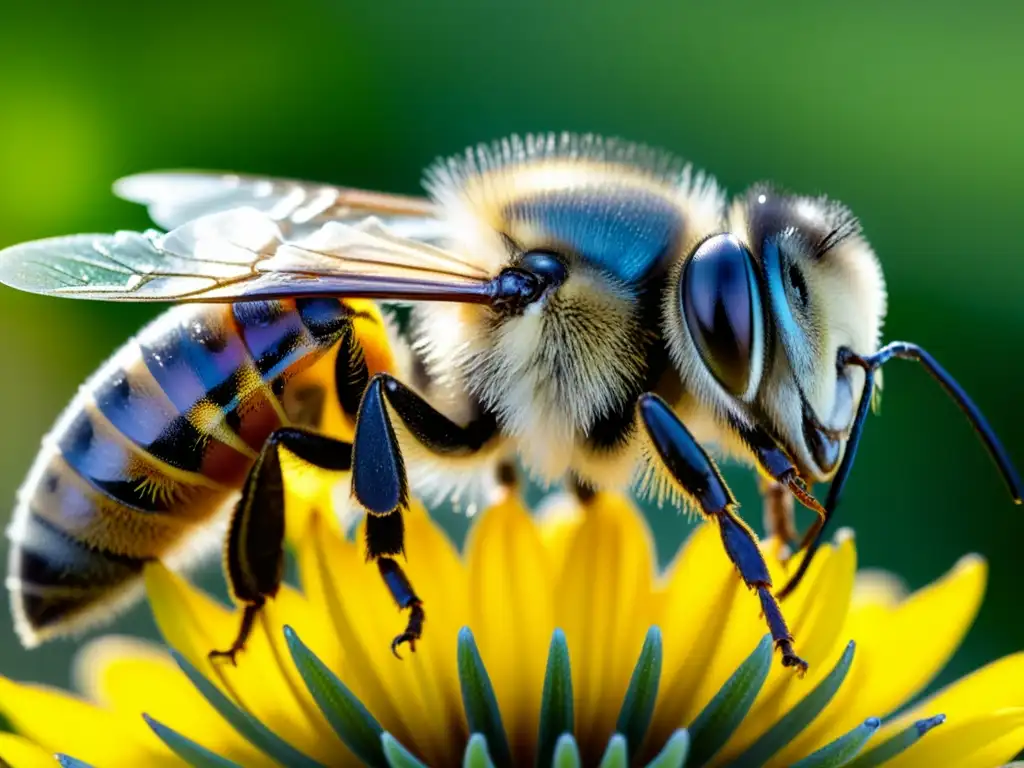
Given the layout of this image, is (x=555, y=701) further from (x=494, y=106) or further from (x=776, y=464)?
(x=494, y=106)

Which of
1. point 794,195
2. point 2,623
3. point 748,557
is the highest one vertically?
point 794,195

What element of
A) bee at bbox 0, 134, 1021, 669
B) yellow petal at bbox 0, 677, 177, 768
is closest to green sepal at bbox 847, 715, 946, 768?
bee at bbox 0, 134, 1021, 669

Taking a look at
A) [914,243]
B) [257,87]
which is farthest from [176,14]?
[914,243]

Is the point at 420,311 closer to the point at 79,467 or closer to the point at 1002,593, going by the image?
the point at 79,467

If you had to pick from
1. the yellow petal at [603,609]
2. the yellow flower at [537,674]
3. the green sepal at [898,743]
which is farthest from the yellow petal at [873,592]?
the green sepal at [898,743]

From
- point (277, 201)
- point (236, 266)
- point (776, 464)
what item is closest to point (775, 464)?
point (776, 464)

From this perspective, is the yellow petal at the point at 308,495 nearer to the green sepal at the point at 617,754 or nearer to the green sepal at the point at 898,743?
the green sepal at the point at 617,754
